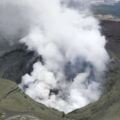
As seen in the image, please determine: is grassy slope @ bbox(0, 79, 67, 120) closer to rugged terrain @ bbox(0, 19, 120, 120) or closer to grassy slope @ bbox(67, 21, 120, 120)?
rugged terrain @ bbox(0, 19, 120, 120)

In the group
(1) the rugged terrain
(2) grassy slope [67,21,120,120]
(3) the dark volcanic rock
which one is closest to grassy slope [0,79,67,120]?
(1) the rugged terrain

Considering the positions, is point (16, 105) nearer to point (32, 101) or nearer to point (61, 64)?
point (32, 101)

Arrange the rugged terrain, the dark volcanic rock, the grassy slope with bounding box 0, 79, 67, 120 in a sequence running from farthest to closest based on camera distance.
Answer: the dark volcanic rock, the rugged terrain, the grassy slope with bounding box 0, 79, 67, 120

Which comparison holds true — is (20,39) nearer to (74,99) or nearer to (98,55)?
(98,55)

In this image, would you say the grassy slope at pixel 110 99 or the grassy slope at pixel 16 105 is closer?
the grassy slope at pixel 16 105

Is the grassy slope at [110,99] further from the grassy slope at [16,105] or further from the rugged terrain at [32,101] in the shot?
the grassy slope at [16,105]

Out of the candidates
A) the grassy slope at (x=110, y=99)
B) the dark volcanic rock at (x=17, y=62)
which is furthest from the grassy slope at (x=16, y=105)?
the dark volcanic rock at (x=17, y=62)

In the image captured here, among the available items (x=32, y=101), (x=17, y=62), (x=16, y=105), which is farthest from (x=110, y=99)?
(x=17, y=62)
